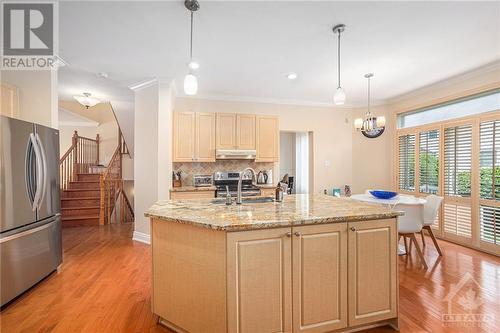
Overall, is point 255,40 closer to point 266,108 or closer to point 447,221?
point 266,108

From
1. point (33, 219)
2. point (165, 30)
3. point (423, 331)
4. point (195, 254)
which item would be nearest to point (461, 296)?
point (423, 331)

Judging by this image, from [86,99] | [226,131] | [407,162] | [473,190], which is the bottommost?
[473,190]

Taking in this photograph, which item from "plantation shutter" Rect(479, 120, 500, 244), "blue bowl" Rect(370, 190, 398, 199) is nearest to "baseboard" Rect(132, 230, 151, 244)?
"blue bowl" Rect(370, 190, 398, 199)

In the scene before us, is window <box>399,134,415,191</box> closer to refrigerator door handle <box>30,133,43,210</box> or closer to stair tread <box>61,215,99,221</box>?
refrigerator door handle <box>30,133,43,210</box>

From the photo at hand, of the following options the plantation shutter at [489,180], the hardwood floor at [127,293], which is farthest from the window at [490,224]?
the hardwood floor at [127,293]

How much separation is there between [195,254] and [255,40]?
7.78 ft

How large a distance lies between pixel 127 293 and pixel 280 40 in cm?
316

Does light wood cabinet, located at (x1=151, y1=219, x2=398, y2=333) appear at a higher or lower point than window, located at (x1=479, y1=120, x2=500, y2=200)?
lower

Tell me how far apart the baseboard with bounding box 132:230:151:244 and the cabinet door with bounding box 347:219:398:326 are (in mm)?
3364

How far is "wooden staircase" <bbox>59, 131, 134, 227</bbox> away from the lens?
540 cm

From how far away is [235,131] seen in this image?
4742mm

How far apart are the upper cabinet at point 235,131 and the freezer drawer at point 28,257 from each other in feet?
8.94

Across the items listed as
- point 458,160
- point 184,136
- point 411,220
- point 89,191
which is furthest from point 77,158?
point 458,160

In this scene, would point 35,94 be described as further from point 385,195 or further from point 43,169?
point 385,195
